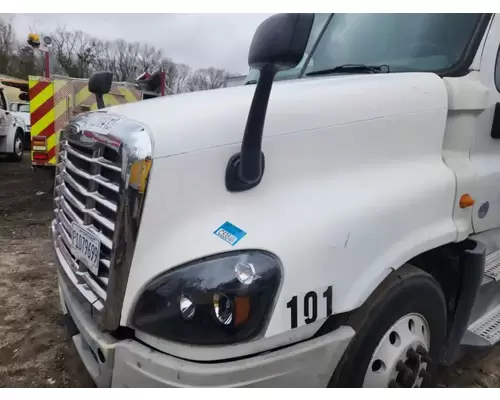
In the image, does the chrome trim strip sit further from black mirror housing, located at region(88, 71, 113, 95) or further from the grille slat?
black mirror housing, located at region(88, 71, 113, 95)

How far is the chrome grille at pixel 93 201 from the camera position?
2021 mm

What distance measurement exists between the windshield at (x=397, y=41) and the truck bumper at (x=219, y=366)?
1.63 metres

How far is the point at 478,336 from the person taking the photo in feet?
8.97

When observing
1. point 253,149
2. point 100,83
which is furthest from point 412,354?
point 100,83

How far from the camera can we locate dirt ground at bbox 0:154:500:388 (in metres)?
2.94

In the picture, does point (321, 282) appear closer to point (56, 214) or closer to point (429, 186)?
point (429, 186)

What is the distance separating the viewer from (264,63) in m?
1.77

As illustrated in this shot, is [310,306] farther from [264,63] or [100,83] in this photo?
[100,83]

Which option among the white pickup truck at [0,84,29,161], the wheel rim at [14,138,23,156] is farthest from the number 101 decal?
the wheel rim at [14,138,23,156]

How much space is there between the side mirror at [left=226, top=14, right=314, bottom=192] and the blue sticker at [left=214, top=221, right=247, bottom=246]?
170mm

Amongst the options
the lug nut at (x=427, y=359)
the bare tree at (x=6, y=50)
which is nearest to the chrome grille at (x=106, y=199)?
the lug nut at (x=427, y=359)

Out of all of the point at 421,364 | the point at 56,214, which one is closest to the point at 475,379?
the point at 421,364

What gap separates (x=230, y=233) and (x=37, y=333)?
2.30 m

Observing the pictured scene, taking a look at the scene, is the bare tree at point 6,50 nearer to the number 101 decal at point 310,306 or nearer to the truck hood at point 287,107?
the truck hood at point 287,107
